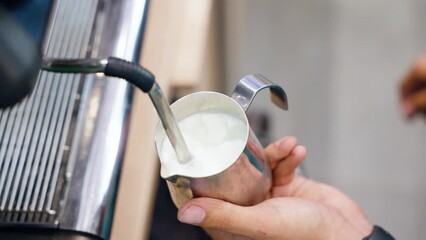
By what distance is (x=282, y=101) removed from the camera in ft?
1.62

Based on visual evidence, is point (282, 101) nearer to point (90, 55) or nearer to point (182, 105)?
point (182, 105)

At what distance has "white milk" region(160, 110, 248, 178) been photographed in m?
0.41

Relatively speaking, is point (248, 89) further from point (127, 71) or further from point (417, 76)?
point (417, 76)

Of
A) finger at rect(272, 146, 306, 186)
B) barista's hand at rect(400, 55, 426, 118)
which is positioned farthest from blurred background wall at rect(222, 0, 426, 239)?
finger at rect(272, 146, 306, 186)

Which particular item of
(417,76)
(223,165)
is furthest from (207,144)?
(417,76)

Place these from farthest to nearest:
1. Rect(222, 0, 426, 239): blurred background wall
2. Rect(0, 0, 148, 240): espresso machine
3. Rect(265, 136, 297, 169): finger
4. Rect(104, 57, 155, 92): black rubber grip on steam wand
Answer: Rect(222, 0, 426, 239): blurred background wall, Rect(265, 136, 297, 169): finger, Rect(0, 0, 148, 240): espresso machine, Rect(104, 57, 155, 92): black rubber grip on steam wand

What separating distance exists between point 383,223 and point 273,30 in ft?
1.91

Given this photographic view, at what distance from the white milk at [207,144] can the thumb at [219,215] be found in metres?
0.03

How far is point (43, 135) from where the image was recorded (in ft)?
1.71

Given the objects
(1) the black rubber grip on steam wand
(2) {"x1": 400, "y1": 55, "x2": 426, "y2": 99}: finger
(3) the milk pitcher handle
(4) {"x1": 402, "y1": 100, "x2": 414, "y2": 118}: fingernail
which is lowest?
(1) the black rubber grip on steam wand

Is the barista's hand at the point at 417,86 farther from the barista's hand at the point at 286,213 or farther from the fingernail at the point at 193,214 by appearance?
the fingernail at the point at 193,214

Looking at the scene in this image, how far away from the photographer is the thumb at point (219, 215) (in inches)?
16.8

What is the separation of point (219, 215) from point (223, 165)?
48 mm

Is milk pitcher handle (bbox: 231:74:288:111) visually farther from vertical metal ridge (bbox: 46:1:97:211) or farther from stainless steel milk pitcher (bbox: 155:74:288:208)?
vertical metal ridge (bbox: 46:1:97:211)
